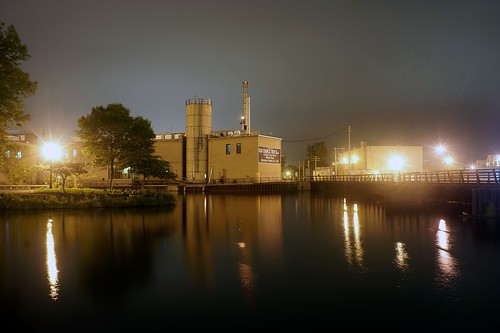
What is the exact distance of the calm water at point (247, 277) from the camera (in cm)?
990

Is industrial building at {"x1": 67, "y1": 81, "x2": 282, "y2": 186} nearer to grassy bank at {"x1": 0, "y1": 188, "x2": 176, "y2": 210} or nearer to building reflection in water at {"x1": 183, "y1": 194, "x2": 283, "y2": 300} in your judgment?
grassy bank at {"x1": 0, "y1": 188, "x2": 176, "y2": 210}

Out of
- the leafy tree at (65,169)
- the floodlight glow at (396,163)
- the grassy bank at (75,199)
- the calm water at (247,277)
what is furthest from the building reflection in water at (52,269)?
the floodlight glow at (396,163)

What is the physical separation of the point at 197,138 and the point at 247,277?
75146 mm

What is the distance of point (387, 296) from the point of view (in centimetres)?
1137

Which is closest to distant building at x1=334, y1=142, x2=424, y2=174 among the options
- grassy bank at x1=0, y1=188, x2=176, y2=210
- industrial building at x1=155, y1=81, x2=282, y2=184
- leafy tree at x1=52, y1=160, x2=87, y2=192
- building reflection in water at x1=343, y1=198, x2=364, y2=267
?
industrial building at x1=155, y1=81, x2=282, y2=184

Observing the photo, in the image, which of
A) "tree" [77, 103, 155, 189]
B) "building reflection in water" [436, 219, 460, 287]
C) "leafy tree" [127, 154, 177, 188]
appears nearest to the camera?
"building reflection in water" [436, 219, 460, 287]

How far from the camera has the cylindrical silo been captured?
284 feet

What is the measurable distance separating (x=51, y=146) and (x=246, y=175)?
4440cm

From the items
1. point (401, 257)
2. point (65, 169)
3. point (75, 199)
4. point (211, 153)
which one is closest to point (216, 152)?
point (211, 153)

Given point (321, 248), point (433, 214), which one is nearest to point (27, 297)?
point (321, 248)

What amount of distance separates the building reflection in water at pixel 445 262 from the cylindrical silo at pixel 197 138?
67.3 m

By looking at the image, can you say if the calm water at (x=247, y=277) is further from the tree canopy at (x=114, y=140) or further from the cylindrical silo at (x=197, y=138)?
the cylindrical silo at (x=197, y=138)

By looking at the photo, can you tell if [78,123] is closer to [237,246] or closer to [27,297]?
[237,246]

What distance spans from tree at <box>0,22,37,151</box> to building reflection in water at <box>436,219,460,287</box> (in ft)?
83.2
